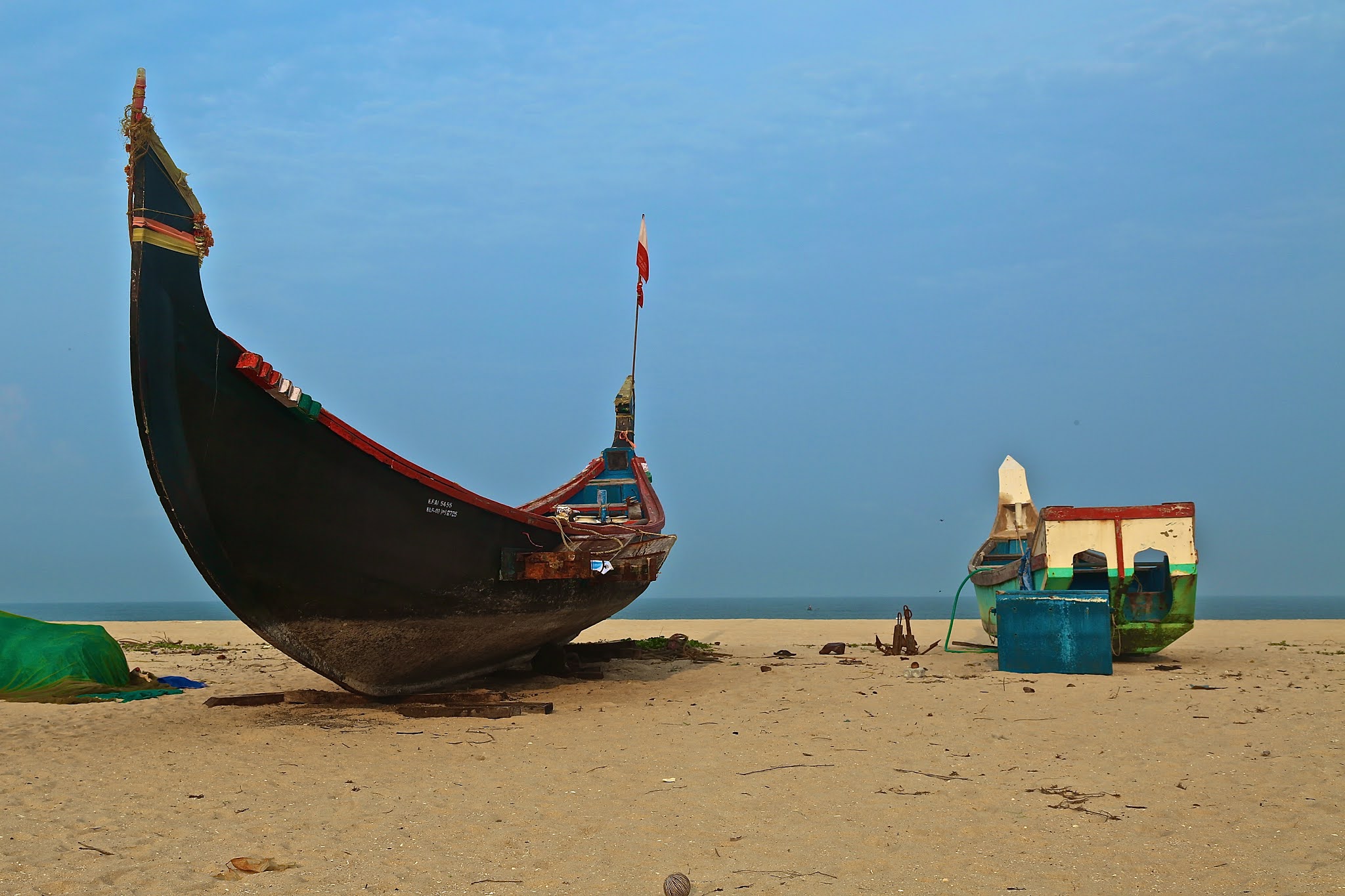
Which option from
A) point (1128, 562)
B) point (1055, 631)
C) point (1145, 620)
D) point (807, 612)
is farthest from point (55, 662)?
point (807, 612)

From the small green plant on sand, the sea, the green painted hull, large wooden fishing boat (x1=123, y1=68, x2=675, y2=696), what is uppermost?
large wooden fishing boat (x1=123, y1=68, x2=675, y2=696)

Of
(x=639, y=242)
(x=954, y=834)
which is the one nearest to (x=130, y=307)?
(x=954, y=834)

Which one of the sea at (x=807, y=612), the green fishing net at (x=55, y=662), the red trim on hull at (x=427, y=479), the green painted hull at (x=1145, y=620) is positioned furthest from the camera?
the sea at (x=807, y=612)

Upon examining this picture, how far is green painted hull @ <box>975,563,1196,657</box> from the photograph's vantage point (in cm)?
1055

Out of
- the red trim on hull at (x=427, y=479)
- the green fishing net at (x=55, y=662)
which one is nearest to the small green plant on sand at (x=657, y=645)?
the red trim on hull at (x=427, y=479)

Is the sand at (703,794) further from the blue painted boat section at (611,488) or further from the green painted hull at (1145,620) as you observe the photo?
the blue painted boat section at (611,488)

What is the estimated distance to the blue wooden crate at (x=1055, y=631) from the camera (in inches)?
369

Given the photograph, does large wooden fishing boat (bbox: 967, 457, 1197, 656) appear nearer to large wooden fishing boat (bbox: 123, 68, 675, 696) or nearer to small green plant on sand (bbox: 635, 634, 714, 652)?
small green plant on sand (bbox: 635, 634, 714, 652)

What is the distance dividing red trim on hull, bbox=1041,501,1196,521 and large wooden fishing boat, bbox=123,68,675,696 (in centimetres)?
566

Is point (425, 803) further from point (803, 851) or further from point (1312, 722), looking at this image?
point (1312, 722)

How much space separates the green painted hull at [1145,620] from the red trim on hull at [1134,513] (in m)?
0.61

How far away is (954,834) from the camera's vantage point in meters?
3.82

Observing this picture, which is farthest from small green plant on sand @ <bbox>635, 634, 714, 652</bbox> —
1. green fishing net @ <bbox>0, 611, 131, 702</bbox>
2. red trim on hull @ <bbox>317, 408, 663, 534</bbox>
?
green fishing net @ <bbox>0, 611, 131, 702</bbox>

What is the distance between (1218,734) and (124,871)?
6209 mm
